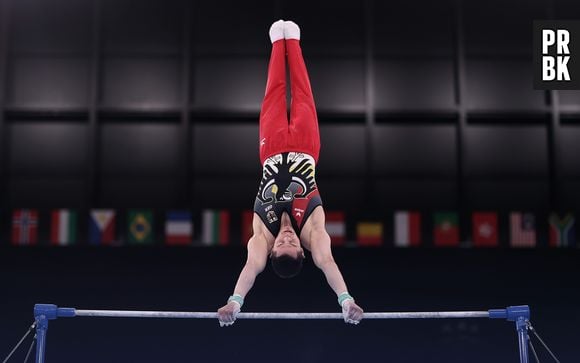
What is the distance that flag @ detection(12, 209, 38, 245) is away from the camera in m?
10.3

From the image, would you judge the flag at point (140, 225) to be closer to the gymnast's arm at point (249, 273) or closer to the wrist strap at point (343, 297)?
the gymnast's arm at point (249, 273)

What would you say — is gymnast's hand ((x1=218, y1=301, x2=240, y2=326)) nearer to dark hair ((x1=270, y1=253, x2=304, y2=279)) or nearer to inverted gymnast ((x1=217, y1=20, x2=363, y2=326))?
inverted gymnast ((x1=217, y1=20, x2=363, y2=326))

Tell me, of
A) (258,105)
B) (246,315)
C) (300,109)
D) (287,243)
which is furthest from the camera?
(258,105)

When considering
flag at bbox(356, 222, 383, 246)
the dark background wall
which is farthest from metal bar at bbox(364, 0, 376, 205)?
flag at bbox(356, 222, 383, 246)

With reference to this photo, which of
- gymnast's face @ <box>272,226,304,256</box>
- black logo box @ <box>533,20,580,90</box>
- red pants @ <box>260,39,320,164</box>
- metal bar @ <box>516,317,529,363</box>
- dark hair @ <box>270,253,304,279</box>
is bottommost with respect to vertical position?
metal bar @ <box>516,317,529,363</box>

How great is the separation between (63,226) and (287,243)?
23.1 feet

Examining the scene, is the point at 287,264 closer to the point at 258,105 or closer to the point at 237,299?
the point at 237,299

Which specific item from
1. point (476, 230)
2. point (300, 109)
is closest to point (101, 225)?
point (300, 109)

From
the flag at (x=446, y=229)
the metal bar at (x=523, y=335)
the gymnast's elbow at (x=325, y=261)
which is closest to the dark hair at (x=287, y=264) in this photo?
the gymnast's elbow at (x=325, y=261)

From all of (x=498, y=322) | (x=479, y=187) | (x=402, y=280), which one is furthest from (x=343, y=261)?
(x=479, y=187)

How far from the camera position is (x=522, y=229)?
33.7 feet

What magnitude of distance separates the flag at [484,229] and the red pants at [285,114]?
19.5ft

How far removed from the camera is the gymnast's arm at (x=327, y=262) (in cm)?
430

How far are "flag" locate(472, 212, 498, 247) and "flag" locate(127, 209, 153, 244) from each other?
6.01m
